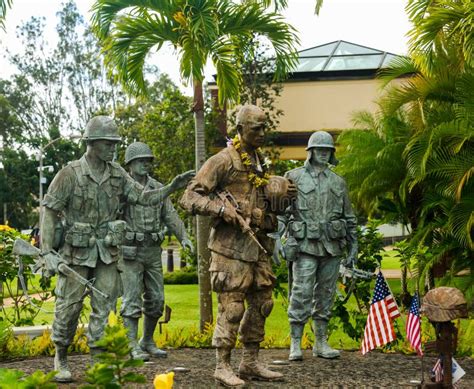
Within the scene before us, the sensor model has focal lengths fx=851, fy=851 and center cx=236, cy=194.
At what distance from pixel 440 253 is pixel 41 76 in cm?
3180

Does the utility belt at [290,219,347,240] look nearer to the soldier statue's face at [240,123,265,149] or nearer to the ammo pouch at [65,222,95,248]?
the soldier statue's face at [240,123,265,149]

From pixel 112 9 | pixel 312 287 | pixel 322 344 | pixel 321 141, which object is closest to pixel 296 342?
pixel 322 344

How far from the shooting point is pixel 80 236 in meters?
6.95

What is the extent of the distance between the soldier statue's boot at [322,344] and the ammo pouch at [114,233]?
254 centimetres

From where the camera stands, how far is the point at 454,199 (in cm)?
1214

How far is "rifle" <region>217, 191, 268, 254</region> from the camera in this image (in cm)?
655

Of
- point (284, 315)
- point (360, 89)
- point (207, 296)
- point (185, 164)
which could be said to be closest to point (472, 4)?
point (207, 296)

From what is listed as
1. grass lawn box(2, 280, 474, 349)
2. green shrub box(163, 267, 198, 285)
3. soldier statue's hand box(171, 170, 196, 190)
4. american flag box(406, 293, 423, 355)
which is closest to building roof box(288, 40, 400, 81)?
green shrub box(163, 267, 198, 285)

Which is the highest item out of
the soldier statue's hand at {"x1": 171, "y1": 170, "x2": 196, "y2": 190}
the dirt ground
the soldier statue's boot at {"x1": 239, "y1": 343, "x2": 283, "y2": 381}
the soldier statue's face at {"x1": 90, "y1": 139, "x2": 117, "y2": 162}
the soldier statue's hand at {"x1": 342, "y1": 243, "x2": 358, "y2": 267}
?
the soldier statue's face at {"x1": 90, "y1": 139, "x2": 117, "y2": 162}

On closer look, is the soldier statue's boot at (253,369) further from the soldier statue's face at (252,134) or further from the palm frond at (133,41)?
the palm frond at (133,41)

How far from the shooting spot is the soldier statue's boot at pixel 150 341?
8695 millimetres

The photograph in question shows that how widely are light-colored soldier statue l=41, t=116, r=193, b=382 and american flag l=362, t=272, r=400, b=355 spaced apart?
2.17m

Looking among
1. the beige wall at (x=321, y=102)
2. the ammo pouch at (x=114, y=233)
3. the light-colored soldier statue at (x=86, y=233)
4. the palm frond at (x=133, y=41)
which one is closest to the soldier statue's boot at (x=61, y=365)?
the light-colored soldier statue at (x=86, y=233)

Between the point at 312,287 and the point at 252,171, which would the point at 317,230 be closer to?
the point at 312,287
